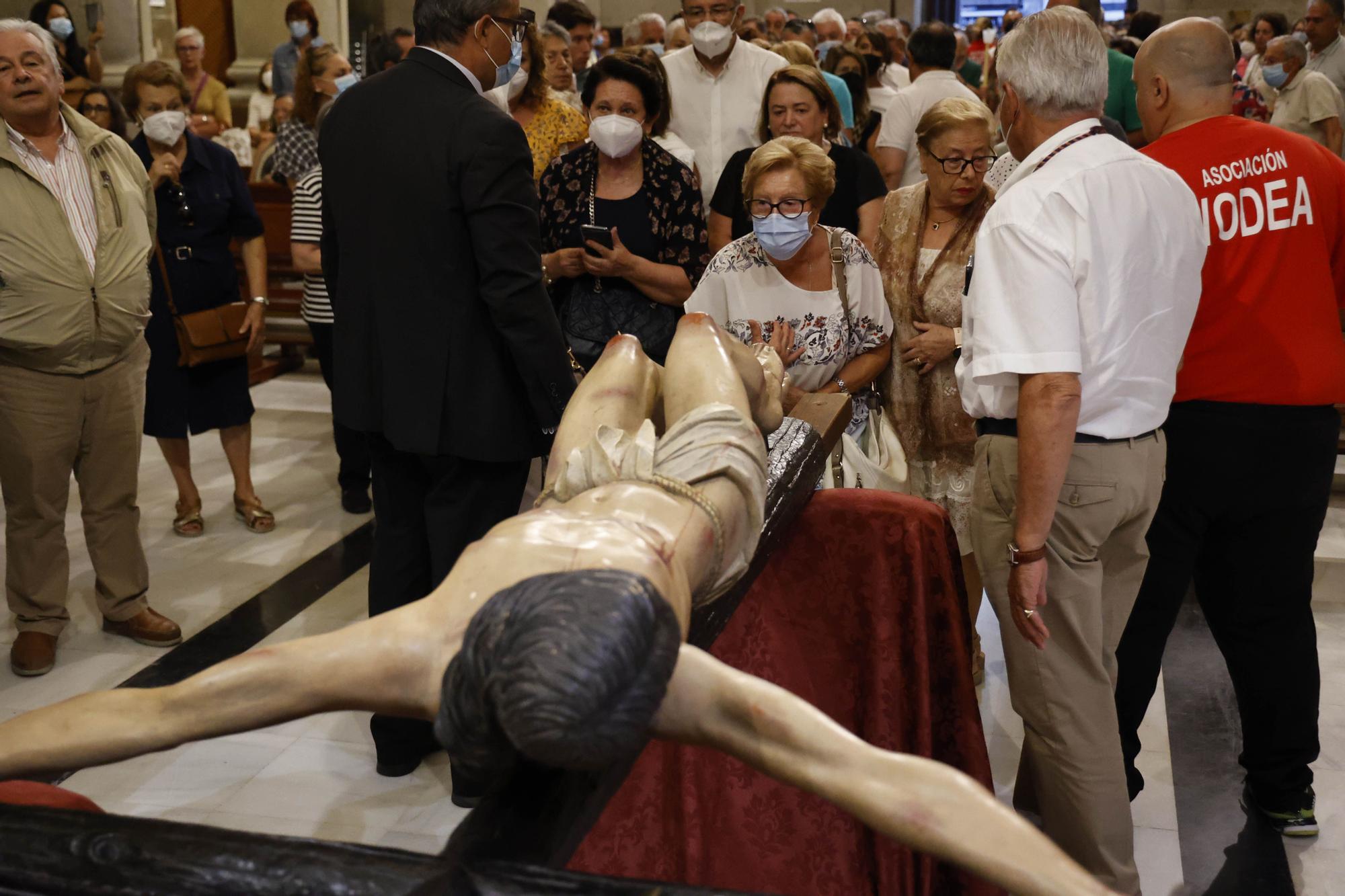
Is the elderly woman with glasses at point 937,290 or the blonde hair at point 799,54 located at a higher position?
the blonde hair at point 799,54

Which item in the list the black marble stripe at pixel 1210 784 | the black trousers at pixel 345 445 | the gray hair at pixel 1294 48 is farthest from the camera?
the gray hair at pixel 1294 48

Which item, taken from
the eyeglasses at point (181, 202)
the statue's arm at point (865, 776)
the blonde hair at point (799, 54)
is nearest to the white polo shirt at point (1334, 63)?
the blonde hair at point (799, 54)

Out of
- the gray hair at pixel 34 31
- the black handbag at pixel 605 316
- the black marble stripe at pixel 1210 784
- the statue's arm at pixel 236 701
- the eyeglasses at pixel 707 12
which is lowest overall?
the black marble stripe at pixel 1210 784

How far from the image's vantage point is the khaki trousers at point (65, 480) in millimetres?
3730

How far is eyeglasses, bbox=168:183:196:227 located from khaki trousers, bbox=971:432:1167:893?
127 inches

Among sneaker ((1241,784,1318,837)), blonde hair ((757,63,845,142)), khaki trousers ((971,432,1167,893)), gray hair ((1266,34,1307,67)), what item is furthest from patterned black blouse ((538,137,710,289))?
gray hair ((1266,34,1307,67))

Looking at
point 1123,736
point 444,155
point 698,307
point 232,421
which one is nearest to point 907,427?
point 698,307

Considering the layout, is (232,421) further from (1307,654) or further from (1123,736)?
(1307,654)

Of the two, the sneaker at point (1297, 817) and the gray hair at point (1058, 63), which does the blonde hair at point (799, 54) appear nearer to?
the gray hair at point (1058, 63)

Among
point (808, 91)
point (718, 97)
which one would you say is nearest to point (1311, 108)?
point (718, 97)

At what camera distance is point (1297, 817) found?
119 inches

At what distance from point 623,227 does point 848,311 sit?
2.89 ft

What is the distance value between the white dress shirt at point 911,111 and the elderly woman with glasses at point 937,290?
181 cm

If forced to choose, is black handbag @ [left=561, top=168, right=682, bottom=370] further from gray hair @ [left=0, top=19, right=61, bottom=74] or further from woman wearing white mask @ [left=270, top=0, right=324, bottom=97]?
woman wearing white mask @ [left=270, top=0, right=324, bottom=97]
